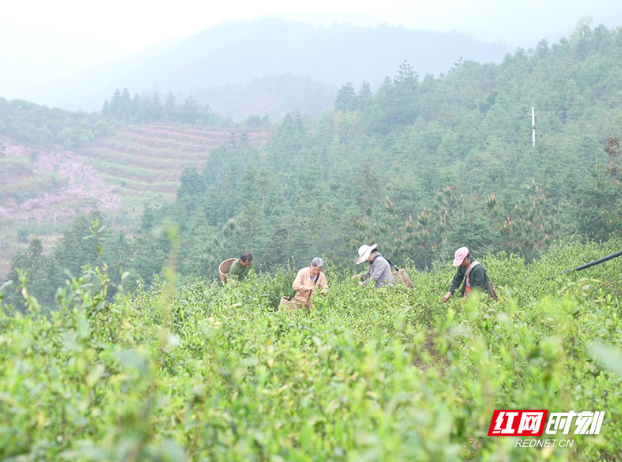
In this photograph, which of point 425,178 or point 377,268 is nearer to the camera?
point 377,268

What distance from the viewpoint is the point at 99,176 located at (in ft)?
242

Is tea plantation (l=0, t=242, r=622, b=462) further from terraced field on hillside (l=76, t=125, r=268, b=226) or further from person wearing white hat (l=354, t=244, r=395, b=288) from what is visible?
terraced field on hillside (l=76, t=125, r=268, b=226)

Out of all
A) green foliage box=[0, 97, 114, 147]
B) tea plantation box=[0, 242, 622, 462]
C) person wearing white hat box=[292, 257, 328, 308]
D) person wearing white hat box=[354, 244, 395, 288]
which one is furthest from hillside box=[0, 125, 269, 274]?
tea plantation box=[0, 242, 622, 462]

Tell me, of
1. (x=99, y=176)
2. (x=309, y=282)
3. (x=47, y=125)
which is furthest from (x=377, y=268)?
(x=47, y=125)

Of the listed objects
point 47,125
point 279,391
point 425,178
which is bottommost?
point 425,178

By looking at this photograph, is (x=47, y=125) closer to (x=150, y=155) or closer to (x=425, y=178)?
(x=150, y=155)

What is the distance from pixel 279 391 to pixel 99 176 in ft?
255

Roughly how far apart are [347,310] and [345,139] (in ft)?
204

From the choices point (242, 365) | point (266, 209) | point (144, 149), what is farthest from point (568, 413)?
point (144, 149)

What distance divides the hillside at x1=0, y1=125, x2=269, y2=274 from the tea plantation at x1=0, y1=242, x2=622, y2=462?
49.2m

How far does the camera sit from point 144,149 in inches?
3305

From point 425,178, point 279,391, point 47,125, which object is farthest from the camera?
point 47,125

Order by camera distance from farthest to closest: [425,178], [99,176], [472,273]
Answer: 1. [99,176]
2. [425,178]
3. [472,273]

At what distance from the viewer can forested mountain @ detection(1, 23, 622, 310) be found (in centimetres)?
2097
